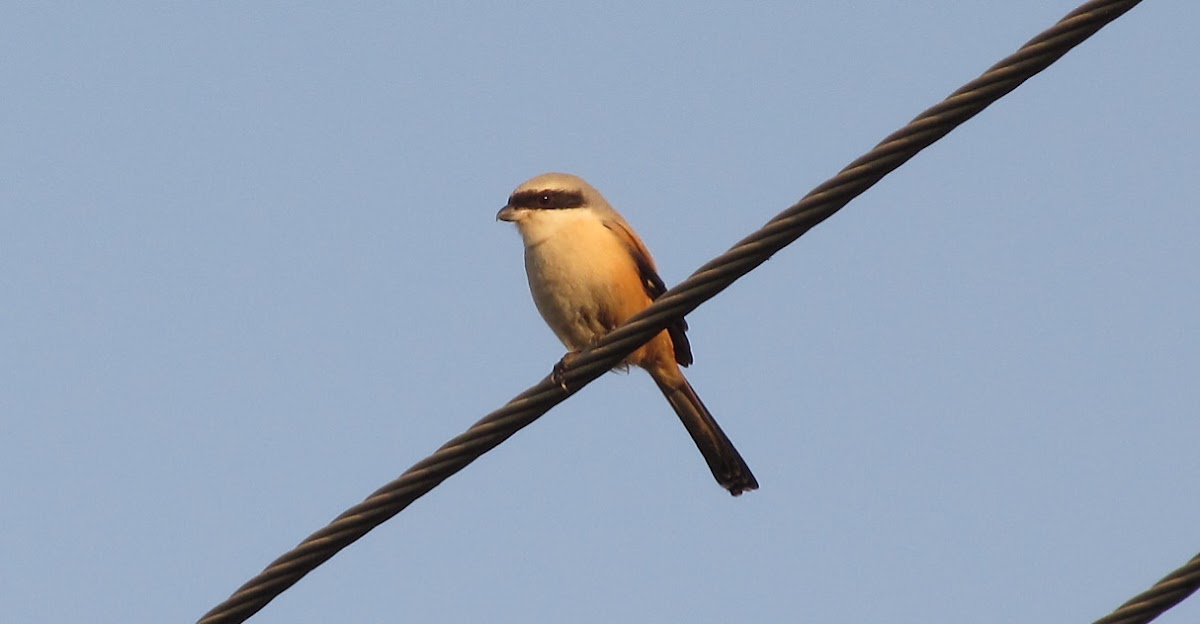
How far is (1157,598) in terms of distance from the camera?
326 cm

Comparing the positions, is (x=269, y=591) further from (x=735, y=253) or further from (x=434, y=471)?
(x=735, y=253)

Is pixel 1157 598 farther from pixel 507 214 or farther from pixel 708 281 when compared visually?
pixel 507 214

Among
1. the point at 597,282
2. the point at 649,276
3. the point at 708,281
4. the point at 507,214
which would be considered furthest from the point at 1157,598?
the point at 507,214

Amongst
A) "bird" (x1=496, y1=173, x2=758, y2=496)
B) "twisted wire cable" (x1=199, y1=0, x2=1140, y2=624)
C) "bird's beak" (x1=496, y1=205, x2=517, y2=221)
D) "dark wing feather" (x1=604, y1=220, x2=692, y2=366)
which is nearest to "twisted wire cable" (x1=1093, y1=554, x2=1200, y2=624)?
"twisted wire cable" (x1=199, y1=0, x2=1140, y2=624)

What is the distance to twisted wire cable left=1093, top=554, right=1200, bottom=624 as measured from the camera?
3254mm

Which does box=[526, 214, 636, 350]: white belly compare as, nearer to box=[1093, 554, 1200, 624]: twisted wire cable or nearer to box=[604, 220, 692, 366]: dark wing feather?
box=[604, 220, 692, 366]: dark wing feather

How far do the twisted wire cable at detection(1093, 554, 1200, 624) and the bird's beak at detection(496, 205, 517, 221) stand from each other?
4.32 meters

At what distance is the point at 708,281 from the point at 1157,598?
1.37 metres

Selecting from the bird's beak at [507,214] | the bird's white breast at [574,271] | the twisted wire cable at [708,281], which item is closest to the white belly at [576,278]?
the bird's white breast at [574,271]

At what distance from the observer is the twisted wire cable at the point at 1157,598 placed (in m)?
→ 3.25

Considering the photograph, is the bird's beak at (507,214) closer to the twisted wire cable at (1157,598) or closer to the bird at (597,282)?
the bird at (597,282)

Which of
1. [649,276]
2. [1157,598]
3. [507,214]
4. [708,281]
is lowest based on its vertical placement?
[1157,598]

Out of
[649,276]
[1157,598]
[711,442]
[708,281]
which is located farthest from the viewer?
[711,442]

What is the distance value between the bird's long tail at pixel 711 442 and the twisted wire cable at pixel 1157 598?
4101 millimetres
